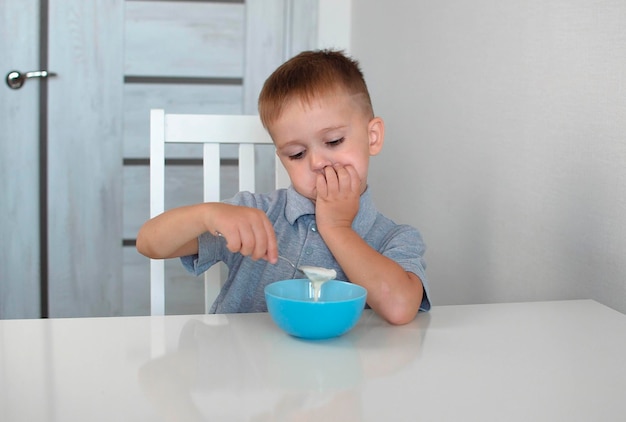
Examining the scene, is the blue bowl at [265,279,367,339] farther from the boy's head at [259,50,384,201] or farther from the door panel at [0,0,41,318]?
the door panel at [0,0,41,318]

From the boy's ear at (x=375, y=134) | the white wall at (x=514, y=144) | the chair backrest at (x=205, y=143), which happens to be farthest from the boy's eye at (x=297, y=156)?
the white wall at (x=514, y=144)

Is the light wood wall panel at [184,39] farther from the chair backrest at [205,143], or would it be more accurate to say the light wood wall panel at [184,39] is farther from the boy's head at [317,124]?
the boy's head at [317,124]

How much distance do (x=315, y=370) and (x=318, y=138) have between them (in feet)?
1.52

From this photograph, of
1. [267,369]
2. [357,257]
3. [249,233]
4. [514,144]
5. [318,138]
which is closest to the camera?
[267,369]

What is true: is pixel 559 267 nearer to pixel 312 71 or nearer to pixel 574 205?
pixel 574 205

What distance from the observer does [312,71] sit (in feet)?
3.75

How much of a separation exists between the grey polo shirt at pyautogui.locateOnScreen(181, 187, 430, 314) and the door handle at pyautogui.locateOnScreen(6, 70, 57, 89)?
1.45 m

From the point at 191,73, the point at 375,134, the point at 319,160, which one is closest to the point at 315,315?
the point at 319,160

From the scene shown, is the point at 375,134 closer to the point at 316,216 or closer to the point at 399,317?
the point at 316,216

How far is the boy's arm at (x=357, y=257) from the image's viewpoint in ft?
3.01

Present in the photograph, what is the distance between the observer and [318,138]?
1.11 meters

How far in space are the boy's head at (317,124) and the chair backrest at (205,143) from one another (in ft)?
0.75

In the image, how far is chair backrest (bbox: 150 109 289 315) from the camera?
52.4 inches

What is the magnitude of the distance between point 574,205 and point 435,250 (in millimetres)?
567
